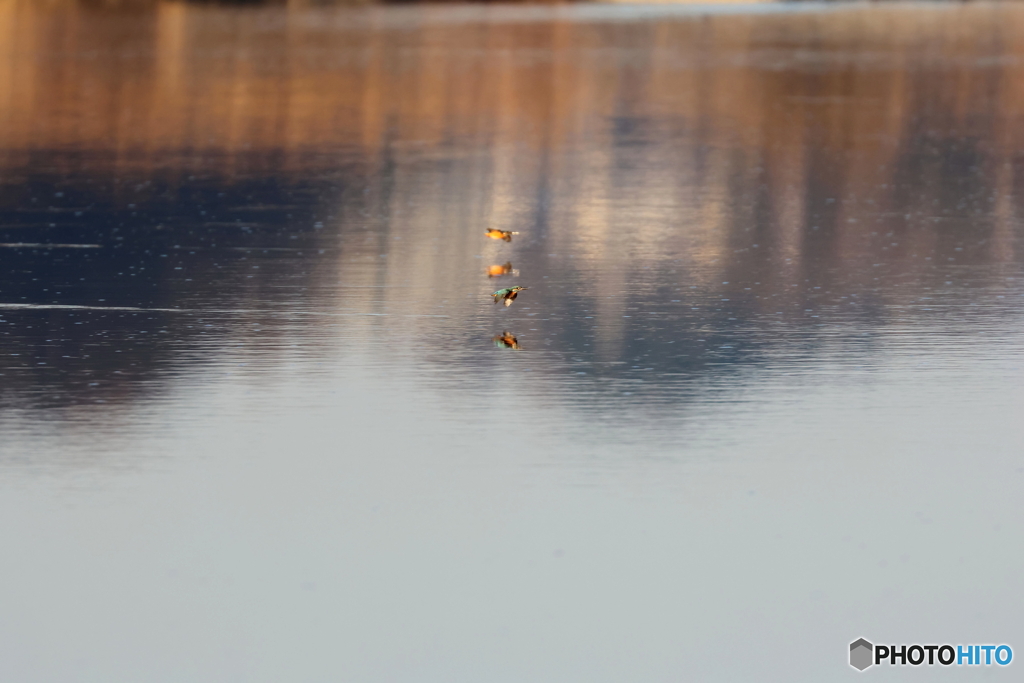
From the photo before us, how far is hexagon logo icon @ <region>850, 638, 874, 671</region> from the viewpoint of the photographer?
15.6 ft

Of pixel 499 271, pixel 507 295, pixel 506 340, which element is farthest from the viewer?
pixel 499 271

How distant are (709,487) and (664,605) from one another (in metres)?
1.08

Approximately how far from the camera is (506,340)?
8367 millimetres

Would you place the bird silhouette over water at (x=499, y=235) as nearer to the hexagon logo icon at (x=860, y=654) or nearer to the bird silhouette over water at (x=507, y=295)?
the bird silhouette over water at (x=507, y=295)

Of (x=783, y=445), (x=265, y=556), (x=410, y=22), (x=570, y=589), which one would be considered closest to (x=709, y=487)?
(x=783, y=445)

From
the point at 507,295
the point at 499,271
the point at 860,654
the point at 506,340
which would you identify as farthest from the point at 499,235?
the point at 860,654

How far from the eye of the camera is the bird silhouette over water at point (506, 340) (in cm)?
826

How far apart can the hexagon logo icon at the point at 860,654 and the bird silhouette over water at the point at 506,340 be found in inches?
142

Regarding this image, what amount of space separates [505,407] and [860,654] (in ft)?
8.62

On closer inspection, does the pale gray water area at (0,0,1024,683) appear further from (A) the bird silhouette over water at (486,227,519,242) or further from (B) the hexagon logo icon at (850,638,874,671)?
(A) the bird silhouette over water at (486,227,519,242)

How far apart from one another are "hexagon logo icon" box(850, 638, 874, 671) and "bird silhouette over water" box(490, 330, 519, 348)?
142 inches

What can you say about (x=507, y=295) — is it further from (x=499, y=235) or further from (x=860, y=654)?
(x=860, y=654)

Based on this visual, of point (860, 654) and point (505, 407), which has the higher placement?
point (505, 407)

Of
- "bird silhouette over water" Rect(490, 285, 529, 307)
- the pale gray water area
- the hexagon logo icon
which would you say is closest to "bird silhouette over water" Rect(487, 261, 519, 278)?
the pale gray water area
